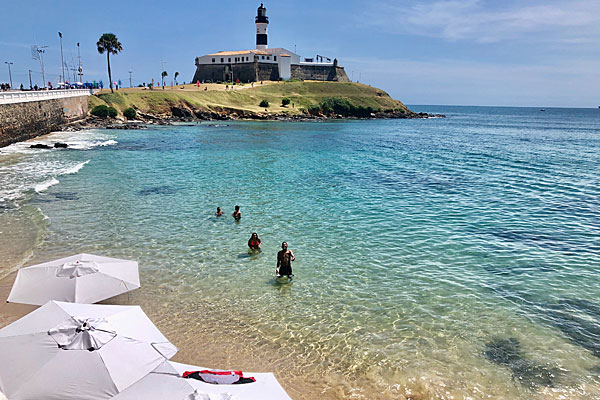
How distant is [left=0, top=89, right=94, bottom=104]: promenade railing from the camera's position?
44.5 m

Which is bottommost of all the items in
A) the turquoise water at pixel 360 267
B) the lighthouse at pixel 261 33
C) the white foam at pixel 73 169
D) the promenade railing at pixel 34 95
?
the turquoise water at pixel 360 267

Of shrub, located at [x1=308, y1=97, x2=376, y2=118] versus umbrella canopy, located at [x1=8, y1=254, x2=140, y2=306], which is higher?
shrub, located at [x1=308, y1=97, x2=376, y2=118]

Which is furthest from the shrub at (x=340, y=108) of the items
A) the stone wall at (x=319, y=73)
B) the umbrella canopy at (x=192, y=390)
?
the umbrella canopy at (x=192, y=390)

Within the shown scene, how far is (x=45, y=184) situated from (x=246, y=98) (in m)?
91.3

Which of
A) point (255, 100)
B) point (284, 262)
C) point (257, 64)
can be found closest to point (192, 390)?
point (284, 262)

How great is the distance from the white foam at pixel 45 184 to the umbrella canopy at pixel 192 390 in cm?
2529

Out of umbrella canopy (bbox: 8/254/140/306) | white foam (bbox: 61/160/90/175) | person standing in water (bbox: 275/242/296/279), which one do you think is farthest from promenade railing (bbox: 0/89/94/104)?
person standing in water (bbox: 275/242/296/279)

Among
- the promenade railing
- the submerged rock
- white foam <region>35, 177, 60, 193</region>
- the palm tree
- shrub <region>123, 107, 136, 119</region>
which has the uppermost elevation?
the palm tree

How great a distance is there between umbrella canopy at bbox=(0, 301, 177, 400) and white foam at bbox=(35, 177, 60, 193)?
21.9 m

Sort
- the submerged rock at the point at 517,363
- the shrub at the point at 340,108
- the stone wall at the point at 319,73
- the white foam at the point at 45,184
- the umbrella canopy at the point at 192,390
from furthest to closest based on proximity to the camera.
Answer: the stone wall at the point at 319,73 → the shrub at the point at 340,108 → the white foam at the point at 45,184 → the submerged rock at the point at 517,363 → the umbrella canopy at the point at 192,390

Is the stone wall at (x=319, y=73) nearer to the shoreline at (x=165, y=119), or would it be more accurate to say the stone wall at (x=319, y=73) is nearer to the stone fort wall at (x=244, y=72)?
the stone fort wall at (x=244, y=72)

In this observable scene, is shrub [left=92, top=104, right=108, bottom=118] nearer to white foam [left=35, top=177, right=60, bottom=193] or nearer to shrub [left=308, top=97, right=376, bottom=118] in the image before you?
white foam [left=35, top=177, right=60, bottom=193]

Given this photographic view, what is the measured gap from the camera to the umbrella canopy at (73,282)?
11.3 metres

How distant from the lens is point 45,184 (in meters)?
29.0
